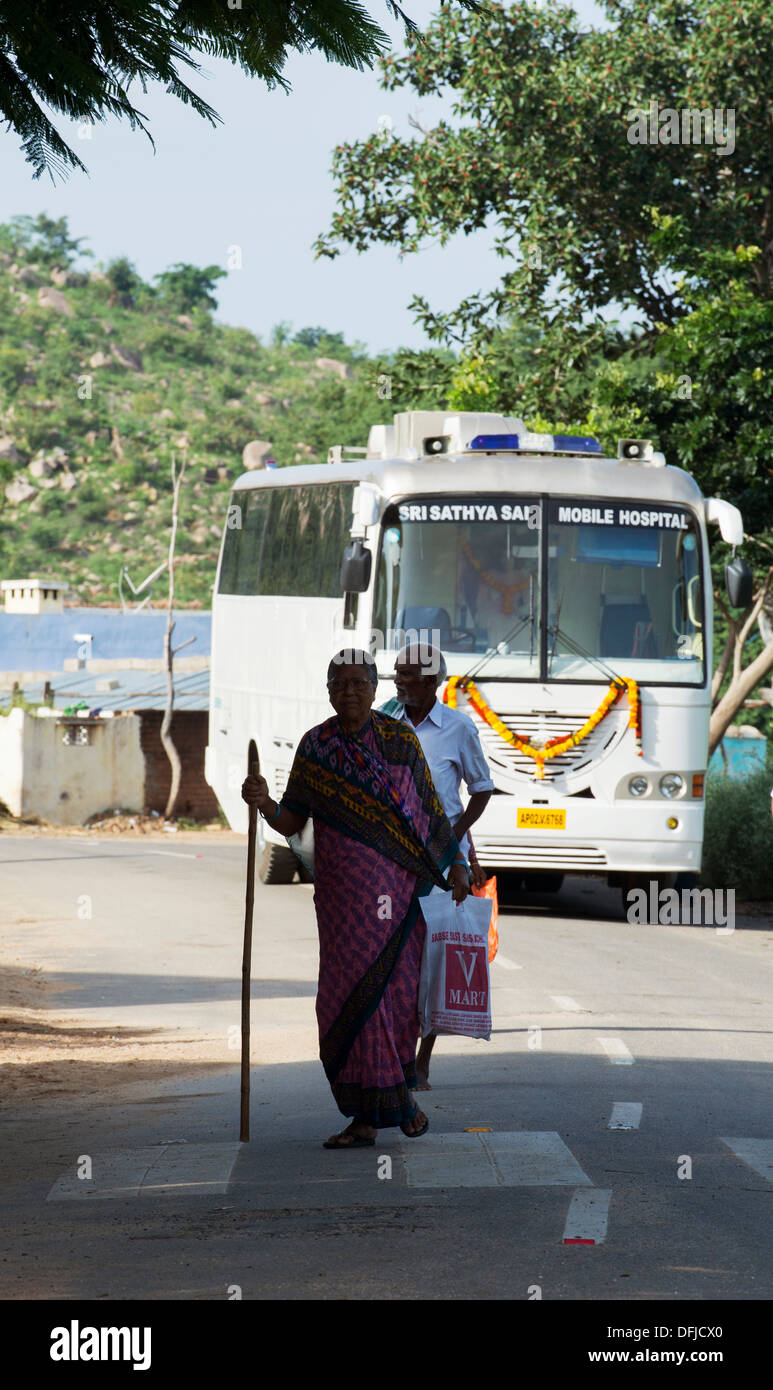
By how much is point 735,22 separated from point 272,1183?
69.2ft

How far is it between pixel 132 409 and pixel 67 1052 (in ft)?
316

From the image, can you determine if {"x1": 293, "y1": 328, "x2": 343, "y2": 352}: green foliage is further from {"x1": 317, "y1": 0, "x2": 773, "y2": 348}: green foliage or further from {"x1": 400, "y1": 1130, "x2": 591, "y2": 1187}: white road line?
{"x1": 400, "y1": 1130, "x2": 591, "y2": 1187}: white road line

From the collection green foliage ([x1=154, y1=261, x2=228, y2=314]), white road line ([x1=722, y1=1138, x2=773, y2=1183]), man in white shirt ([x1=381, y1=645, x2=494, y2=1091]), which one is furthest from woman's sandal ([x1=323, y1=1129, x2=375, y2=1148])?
green foliage ([x1=154, y1=261, x2=228, y2=314])

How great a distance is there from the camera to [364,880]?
23.7 feet

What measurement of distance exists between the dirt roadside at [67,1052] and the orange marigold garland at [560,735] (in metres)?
3.98

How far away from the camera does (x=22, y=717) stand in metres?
35.5

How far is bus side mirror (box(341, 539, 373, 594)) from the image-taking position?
49.9 feet

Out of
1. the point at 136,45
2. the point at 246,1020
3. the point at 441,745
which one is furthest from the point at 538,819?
the point at 136,45

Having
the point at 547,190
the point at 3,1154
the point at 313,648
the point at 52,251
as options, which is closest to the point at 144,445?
the point at 52,251

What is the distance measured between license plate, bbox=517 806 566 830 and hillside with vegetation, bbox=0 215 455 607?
3790 centimetres

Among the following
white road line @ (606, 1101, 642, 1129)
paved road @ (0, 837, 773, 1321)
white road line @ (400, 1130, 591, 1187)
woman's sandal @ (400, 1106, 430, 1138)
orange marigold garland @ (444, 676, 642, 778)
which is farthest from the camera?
orange marigold garland @ (444, 676, 642, 778)

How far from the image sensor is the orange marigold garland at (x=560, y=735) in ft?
50.5

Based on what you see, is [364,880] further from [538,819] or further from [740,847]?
[740,847]

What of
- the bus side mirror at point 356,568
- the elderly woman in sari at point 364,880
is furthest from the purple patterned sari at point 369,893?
the bus side mirror at point 356,568
